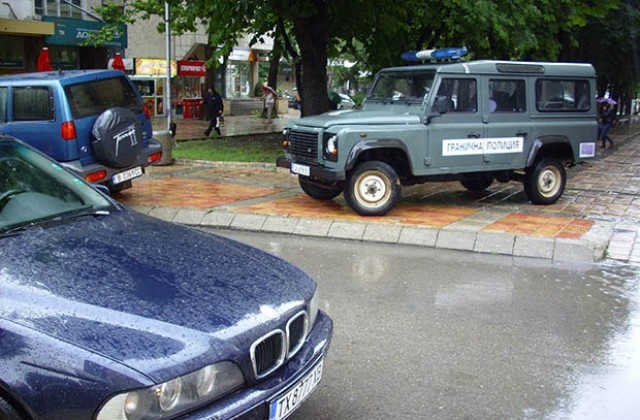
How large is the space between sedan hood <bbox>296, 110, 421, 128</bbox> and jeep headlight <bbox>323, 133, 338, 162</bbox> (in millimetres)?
177

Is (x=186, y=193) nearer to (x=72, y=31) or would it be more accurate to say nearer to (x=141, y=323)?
(x=141, y=323)

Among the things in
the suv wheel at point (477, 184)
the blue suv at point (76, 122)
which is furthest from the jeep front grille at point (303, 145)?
the suv wheel at point (477, 184)

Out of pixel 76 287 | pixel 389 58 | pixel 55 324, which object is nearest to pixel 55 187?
pixel 76 287

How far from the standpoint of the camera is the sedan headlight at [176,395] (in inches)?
94.5

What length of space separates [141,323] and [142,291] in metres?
0.28

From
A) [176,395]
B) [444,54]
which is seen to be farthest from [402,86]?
[176,395]

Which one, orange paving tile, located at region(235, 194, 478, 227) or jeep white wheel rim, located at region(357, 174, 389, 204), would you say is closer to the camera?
orange paving tile, located at region(235, 194, 478, 227)

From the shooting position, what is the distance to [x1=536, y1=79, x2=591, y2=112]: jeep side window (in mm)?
10469

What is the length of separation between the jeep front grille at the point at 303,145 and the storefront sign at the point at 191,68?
82.6 ft

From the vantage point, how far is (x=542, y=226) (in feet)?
29.5

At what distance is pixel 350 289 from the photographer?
6406mm

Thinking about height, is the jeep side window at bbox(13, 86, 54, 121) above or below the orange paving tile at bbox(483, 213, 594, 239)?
above

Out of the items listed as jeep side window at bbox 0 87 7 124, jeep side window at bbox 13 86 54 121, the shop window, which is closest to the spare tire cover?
jeep side window at bbox 13 86 54 121

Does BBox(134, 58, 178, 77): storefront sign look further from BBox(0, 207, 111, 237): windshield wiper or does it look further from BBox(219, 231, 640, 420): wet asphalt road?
BBox(0, 207, 111, 237): windshield wiper
